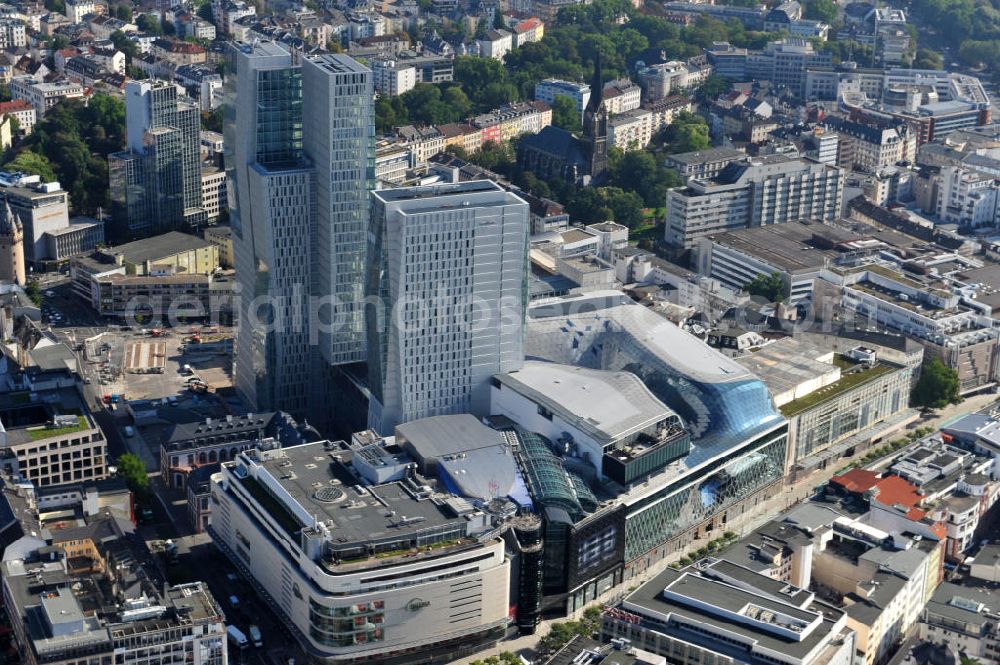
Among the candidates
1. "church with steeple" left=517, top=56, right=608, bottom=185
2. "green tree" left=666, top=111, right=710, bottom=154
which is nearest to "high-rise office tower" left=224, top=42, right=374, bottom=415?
"church with steeple" left=517, top=56, right=608, bottom=185

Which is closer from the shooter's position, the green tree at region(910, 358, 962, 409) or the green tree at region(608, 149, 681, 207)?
the green tree at region(910, 358, 962, 409)

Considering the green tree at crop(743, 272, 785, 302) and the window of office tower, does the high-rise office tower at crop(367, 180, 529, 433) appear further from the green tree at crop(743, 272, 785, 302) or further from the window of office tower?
the green tree at crop(743, 272, 785, 302)

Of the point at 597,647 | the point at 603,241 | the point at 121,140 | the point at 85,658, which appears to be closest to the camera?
the point at 85,658

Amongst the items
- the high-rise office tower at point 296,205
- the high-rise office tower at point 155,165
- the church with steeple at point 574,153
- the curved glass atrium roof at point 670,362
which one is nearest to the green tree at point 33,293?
the high-rise office tower at point 155,165

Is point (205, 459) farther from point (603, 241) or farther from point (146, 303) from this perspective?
point (603, 241)

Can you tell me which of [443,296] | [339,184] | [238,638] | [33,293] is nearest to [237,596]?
[238,638]

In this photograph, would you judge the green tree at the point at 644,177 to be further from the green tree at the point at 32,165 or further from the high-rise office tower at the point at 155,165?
the green tree at the point at 32,165

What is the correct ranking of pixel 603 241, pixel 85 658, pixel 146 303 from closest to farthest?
pixel 85 658 → pixel 146 303 → pixel 603 241

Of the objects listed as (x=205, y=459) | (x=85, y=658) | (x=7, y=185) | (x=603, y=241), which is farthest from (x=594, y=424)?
(x=7, y=185)
